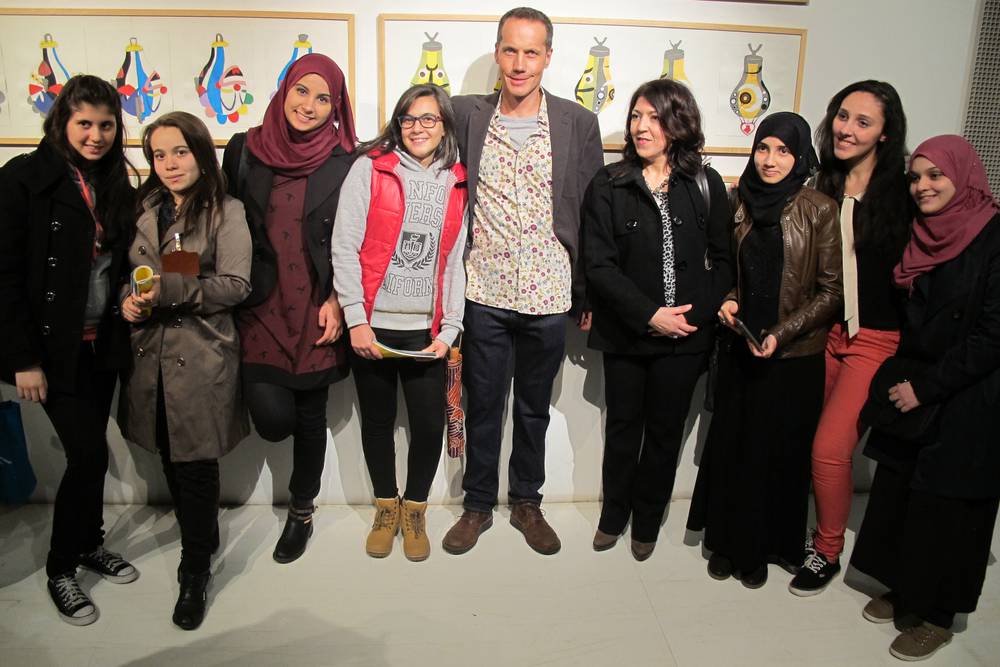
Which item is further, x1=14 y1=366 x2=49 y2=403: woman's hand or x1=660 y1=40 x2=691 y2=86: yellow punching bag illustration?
x1=660 y1=40 x2=691 y2=86: yellow punching bag illustration

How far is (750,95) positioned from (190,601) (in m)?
2.72

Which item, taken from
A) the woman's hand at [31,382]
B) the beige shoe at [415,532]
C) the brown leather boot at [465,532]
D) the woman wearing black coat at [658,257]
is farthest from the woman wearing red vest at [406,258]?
the woman's hand at [31,382]

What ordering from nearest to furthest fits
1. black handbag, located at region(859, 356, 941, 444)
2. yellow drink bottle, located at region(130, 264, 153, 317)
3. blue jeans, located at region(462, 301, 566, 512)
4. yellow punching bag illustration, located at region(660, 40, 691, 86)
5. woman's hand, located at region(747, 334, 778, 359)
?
1. yellow drink bottle, located at region(130, 264, 153, 317)
2. black handbag, located at region(859, 356, 941, 444)
3. woman's hand, located at region(747, 334, 778, 359)
4. blue jeans, located at region(462, 301, 566, 512)
5. yellow punching bag illustration, located at region(660, 40, 691, 86)

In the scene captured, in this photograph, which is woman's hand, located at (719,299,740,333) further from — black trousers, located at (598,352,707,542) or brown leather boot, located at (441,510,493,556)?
brown leather boot, located at (441,510,493,556)

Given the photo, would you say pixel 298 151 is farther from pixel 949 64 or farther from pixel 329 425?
pixel 949 64

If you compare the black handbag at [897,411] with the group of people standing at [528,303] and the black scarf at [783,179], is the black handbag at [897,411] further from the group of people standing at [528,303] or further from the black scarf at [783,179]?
the black scarf at [783,179]

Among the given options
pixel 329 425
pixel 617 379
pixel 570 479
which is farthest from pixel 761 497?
pixel 329 425

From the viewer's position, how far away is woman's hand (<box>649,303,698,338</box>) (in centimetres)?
235

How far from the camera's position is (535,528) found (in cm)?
275

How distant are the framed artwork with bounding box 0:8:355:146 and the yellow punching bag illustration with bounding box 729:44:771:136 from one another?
151cm

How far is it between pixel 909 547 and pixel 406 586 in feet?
5.40

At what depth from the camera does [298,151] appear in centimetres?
226

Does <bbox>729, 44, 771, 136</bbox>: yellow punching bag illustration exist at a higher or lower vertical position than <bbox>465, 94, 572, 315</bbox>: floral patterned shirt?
higher

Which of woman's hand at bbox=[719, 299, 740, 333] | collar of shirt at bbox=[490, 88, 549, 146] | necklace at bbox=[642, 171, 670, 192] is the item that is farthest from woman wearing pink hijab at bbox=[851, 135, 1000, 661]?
collar of shirt at bbox=[490, 88, 549, 146]
